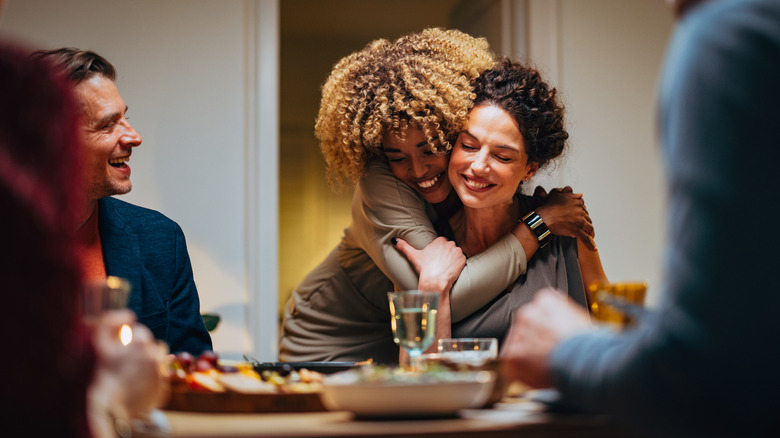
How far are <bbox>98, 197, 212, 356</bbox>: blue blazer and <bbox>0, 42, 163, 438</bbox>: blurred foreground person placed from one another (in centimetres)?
144

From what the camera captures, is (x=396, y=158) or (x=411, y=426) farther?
(x=396, y=158)

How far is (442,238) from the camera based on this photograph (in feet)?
7.55

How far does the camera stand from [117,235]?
2371mm

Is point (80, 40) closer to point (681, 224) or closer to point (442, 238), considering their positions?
point (442, 238)

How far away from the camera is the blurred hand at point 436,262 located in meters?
2.14

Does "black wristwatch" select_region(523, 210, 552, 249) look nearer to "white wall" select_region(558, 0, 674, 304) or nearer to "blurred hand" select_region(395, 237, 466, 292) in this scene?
"blurred hand" select_region(395, 237, 466, 292)

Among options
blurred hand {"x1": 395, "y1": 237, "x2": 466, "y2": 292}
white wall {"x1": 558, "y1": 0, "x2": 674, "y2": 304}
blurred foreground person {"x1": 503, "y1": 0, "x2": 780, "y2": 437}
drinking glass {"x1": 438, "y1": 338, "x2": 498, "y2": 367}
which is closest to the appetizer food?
drinking glass {"x1": 438, "y1": 338, "x2": 498, "y2": 367}

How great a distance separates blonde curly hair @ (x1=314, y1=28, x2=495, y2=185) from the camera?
230cm

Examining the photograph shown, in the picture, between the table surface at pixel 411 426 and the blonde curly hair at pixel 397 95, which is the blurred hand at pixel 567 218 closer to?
the blonde curly hair at pixel 397 95

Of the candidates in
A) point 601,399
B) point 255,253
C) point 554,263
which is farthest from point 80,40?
point 601,399

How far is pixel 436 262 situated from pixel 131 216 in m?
1.01

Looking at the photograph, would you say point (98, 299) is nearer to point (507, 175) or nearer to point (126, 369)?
point (126, 369)

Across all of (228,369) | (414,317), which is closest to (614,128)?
(414,317)

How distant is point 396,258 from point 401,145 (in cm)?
35
